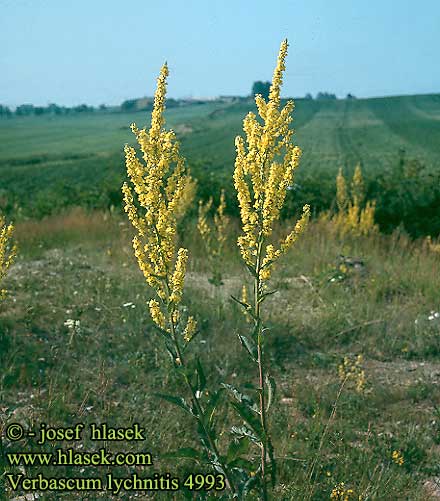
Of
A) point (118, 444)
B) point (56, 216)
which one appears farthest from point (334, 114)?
point (118, 444)

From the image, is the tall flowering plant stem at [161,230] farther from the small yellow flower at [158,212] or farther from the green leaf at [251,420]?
the green leaf at [251,420]

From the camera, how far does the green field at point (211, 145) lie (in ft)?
50.6

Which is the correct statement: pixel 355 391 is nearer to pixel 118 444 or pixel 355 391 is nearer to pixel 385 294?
pixel 118 444

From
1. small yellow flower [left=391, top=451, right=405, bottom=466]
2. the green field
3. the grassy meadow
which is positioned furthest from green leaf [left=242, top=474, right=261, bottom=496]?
the green field

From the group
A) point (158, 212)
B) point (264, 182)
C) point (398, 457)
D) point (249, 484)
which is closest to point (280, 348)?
point (398, 457)

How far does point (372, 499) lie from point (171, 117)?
66676mm

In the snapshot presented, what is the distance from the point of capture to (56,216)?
12.1 metres

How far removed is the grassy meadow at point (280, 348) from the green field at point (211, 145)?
10.4ft

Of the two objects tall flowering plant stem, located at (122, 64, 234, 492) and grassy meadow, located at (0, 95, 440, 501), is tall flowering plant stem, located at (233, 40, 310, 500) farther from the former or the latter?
grassy meadow, located at (0, 95, 440, 501)

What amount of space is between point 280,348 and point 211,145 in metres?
39.8

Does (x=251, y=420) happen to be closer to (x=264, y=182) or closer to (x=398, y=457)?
(x=264, y=182)

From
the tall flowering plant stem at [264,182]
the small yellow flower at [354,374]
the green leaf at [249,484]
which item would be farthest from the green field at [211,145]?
the green leaf at [249,484]

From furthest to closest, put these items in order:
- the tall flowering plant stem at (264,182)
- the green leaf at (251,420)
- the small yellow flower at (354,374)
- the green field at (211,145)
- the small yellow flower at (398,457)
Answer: the green field at (211,145) < the small yellow flower at (354,374) < the small yellow flower at (398,457) < the tall flowering plant stem at (264,182) < the green leaf at (251,420)

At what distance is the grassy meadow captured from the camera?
404 centimetres
